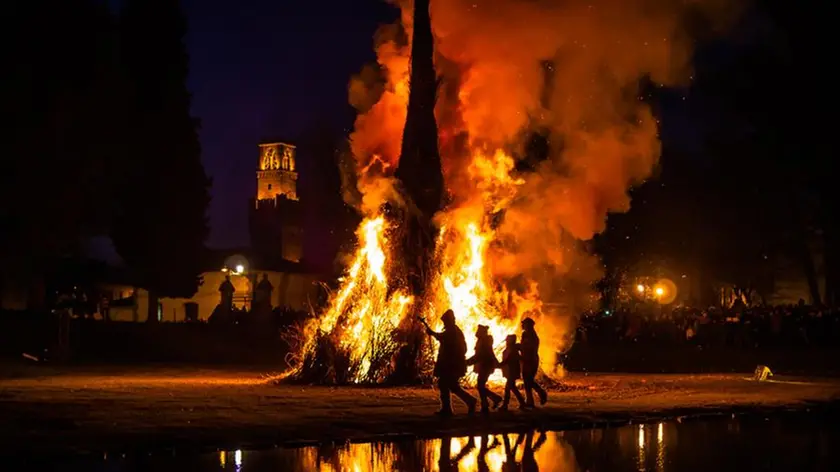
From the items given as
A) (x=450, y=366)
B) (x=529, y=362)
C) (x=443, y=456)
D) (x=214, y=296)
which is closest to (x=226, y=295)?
(x=214, y=296)

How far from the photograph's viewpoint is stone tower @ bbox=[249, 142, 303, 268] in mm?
88188

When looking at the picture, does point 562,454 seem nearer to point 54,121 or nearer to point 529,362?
point 529,362

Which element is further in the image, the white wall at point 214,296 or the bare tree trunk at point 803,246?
the white wall at point 214,296

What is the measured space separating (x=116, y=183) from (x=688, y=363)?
2349 cm

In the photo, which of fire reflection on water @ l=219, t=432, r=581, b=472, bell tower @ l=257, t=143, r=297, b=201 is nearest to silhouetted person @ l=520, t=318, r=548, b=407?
fire reflection on water @ l=219, t=432, r=581, b=472

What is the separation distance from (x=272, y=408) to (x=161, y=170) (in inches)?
1372

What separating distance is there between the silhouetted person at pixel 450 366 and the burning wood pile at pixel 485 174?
18.4ft

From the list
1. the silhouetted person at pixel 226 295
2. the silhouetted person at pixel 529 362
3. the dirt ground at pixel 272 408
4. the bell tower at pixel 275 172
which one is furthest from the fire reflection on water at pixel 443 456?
the bell tower at pixel 275 172

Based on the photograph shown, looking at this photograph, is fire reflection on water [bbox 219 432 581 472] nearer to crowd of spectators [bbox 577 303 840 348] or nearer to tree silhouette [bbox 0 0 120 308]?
tree silhouette [bbox 0 0 120 308]

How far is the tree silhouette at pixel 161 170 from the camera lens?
51469 mm

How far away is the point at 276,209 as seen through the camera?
93.1 metres

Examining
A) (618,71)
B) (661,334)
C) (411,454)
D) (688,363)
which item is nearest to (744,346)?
(661,334)

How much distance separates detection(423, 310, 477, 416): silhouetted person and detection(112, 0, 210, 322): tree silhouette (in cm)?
3507

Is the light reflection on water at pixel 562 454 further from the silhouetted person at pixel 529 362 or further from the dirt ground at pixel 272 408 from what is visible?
the silhouetted person at pixel 529 362
